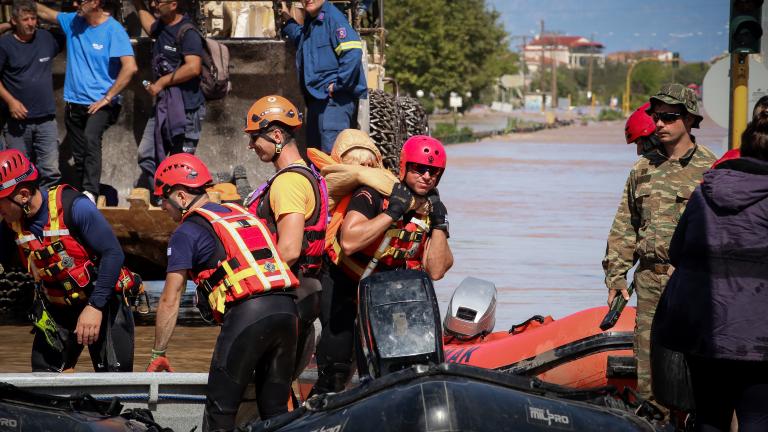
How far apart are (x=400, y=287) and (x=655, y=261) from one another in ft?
5.34

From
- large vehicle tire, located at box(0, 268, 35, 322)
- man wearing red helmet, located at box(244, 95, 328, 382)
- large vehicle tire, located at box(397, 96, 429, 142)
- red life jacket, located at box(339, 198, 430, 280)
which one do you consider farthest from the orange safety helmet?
large vehicle tire, located at box(397, 96, 429, 142)

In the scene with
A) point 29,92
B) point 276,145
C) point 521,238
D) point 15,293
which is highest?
point 29,92

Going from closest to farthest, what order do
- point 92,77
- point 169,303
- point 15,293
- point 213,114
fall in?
point 169,303 → point 92,77 → point 15,293 → point 213,114

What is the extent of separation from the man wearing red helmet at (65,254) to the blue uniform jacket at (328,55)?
4.17m

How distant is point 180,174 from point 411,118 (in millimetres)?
8620

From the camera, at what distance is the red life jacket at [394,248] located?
24.3ft

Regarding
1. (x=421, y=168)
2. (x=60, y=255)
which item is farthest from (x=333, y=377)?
(x=60, y=255)

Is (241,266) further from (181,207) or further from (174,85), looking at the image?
(174,85)

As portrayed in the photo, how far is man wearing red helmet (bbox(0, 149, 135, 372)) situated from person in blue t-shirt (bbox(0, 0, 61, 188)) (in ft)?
13.1

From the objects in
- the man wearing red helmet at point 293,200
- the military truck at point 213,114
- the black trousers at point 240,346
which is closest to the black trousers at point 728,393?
the black trousers at point 240,346

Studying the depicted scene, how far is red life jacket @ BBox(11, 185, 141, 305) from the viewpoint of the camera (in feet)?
24.2

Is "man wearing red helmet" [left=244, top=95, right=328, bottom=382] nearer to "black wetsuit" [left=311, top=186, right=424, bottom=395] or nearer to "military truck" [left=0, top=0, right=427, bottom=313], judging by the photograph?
"black wetsuit" [left=311, top=186, right=424, bottom=395]

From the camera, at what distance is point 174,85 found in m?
11.5

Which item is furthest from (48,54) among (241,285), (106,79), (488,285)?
(241,285)
